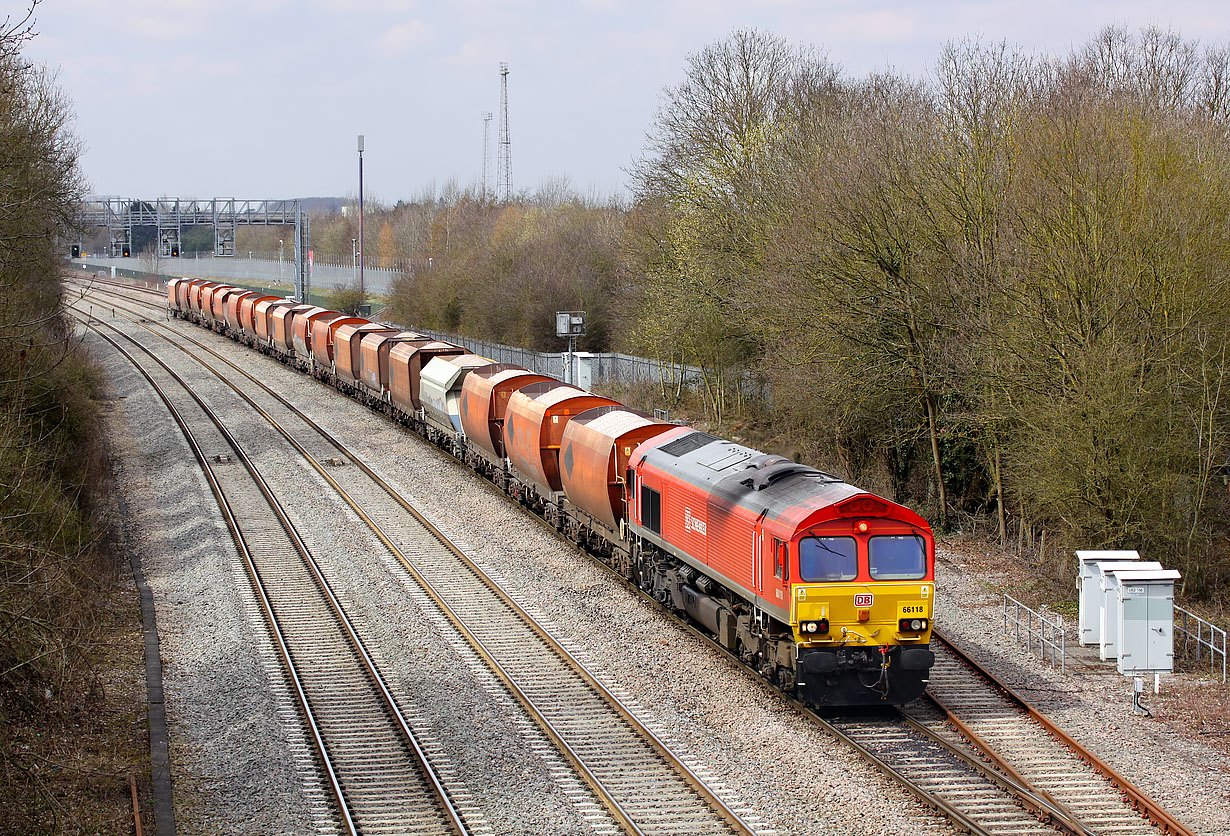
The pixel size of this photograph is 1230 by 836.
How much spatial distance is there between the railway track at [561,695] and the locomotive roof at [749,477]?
10.3 ft

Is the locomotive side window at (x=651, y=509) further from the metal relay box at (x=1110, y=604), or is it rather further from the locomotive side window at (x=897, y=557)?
the metal relay box at (x=1110, y=604)

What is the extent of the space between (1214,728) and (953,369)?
1250 centimetres

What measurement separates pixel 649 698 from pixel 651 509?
4.13 m

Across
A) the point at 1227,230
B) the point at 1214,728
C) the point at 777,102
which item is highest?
the point at 777,102

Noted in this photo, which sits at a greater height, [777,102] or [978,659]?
[777,102]

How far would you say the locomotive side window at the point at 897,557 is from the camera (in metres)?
14.6

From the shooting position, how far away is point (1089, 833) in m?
11.2

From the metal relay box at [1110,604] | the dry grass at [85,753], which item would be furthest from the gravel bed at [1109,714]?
the dry grass at [85,753]

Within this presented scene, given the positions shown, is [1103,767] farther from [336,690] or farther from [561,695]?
[336,690]

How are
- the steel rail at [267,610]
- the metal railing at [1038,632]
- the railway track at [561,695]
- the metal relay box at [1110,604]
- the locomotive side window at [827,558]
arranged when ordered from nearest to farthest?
the railway track at [561,695]
the steel rail at [267,610]
the locomotive side window at [827,558]
the metal relay box at [1110,604]
the metal railing at [1038,632]

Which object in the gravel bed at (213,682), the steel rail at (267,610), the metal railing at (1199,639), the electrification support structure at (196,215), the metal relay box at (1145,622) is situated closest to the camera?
the gravel bed at (213,682)

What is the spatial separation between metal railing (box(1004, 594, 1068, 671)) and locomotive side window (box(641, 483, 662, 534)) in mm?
5601

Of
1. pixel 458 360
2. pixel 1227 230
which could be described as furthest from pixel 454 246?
pixel 1227 230

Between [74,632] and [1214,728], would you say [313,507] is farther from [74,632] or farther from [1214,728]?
[1214,728]
